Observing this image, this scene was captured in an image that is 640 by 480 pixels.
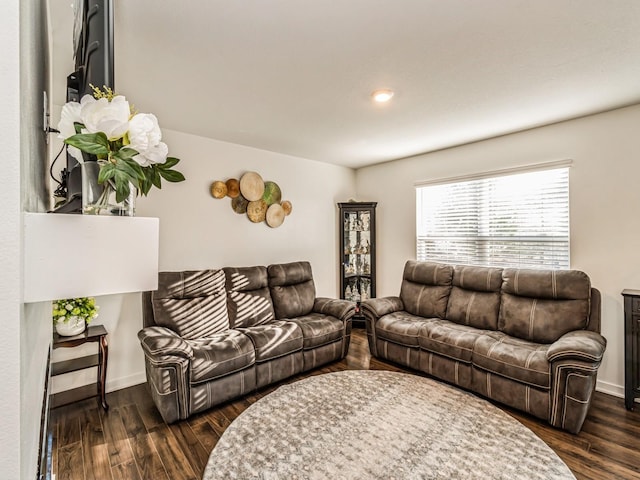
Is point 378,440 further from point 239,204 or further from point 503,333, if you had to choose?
point 239,204

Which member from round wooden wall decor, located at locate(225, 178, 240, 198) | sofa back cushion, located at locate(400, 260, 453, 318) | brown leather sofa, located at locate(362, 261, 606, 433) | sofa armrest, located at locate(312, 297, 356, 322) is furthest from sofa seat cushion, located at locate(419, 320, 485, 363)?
round wooden wall decor, located at locate(225, 178, 240, 198)

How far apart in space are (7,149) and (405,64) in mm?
2239

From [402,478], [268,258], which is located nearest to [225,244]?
[268,258]

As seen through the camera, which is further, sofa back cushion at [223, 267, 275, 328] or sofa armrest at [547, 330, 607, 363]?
sofa back cushion at [223, 267, 275, 328]

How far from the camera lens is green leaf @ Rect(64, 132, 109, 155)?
613mm

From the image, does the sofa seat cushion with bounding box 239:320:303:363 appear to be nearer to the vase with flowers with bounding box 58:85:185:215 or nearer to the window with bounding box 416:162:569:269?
the window with bounding box 416:162:569:269

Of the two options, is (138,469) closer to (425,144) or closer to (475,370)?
(475,370)

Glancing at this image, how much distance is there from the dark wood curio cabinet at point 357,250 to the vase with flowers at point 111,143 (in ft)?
14.3

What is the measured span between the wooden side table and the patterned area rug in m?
1.48

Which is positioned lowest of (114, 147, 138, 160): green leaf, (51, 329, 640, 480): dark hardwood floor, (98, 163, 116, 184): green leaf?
(51, 329, 640, 480): dark hardwood floor

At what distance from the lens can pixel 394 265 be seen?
192 inches

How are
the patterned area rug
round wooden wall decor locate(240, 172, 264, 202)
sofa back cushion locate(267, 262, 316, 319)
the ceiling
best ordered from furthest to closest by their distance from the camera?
round wooden wall decor locate(240, 172, 264, 202) → sofa back cushion locate(267, 262, 316, 319) → the ceiling → the patterned area rug

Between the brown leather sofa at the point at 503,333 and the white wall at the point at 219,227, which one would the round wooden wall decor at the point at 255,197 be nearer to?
the white wall at the point at 219,227

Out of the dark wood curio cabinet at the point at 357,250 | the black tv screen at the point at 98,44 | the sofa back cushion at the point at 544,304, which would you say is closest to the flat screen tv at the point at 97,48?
the black tv screen at the point at 98,44
